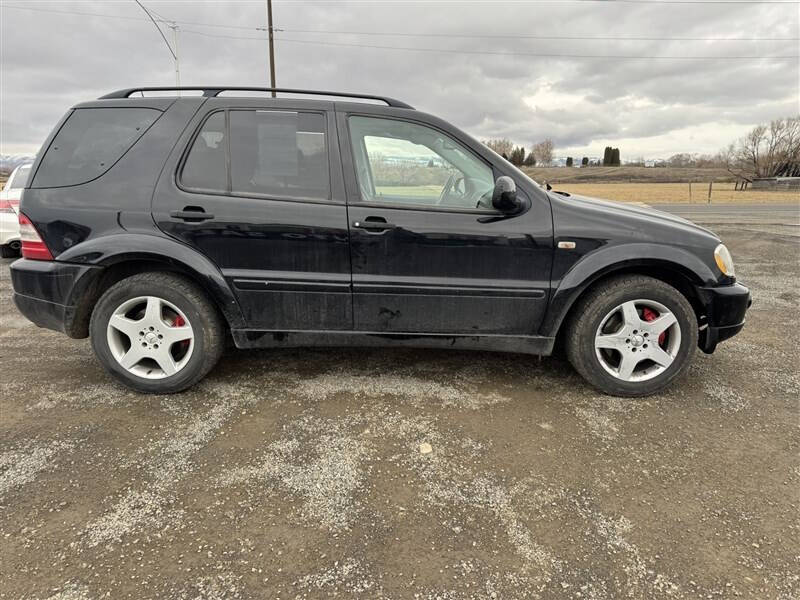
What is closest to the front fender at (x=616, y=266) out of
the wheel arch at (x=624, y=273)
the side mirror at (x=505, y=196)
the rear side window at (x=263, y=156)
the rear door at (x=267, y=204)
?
the wheel arch at (x=624, y=273)

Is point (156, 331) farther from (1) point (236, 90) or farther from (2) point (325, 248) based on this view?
(1) point (236, 90)

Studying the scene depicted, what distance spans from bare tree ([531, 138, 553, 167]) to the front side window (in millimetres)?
79198

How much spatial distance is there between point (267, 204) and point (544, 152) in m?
85.6

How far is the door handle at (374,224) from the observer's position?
297cm

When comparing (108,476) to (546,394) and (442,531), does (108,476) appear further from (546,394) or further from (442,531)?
(546,394)

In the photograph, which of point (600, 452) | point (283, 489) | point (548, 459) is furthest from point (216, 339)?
point (600, 452)

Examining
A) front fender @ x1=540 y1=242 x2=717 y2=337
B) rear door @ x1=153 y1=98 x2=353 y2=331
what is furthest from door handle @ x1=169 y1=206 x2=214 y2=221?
front fender @ x1=540 y1=242 x2=717 y2=337

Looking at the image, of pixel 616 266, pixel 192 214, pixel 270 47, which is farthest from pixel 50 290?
pixel 270 47

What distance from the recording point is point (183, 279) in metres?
3.12

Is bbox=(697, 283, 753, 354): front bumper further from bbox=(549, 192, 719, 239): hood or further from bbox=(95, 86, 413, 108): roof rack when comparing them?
bbox=(95, 86, 413, 108): roof rack

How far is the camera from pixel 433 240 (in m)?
2.99

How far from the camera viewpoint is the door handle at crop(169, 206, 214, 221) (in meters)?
2.97

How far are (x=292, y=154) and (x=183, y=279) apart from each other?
1052 millimetres

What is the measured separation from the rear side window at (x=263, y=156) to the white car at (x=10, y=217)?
5.46 m
